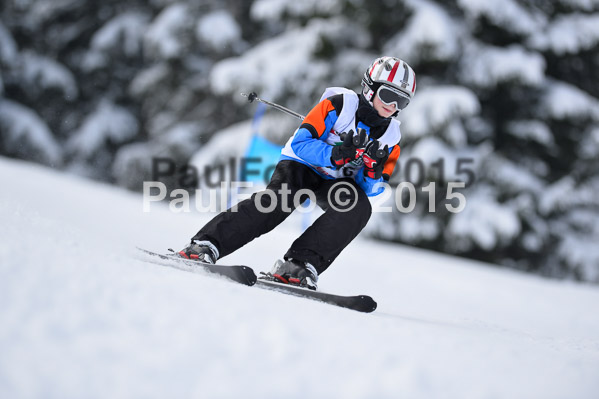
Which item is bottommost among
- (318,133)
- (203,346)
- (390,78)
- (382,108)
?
(203,346)

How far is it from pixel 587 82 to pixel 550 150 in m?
2.07

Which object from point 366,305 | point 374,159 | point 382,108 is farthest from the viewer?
point 382,108

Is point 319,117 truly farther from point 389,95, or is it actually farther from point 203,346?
point 203,346

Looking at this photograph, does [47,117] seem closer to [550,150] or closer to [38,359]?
[550,150]

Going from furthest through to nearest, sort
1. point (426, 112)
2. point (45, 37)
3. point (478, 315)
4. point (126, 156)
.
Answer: point (45, 37)
point (126, 156)
point (426, 112)
point (478, 315)

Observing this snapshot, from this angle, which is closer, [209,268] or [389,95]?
[209,268]

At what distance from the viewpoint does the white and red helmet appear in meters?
Result: 3.69

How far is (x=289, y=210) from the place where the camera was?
3.63 meters

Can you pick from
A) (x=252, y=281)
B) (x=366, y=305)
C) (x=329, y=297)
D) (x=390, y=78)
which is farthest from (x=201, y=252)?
(x=390, y=78)

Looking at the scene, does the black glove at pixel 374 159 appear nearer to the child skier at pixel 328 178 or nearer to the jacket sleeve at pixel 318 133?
the child skier at pixel 328 178

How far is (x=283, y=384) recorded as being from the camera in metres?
1.88

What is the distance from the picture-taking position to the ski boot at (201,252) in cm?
330

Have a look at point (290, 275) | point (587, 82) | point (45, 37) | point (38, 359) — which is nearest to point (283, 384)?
point (38, 359)

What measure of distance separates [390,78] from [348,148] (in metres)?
0.57
